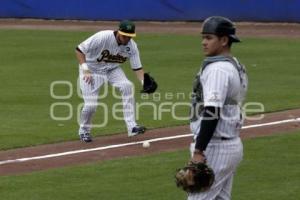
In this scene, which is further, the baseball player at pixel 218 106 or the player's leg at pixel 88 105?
the player's leg at pixel 88 105

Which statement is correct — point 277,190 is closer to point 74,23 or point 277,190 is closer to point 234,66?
point 234,66

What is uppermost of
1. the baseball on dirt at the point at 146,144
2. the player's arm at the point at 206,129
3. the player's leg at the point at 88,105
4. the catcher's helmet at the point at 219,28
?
the catcher's helmet at the point at 219,28

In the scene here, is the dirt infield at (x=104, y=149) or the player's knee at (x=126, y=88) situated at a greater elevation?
the player's knee at (x=126, y=88)

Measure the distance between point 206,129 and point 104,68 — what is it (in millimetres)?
6420

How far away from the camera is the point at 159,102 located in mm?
15641

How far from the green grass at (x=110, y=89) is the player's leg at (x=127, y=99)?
0.71 meters

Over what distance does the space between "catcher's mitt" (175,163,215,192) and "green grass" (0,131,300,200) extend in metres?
2.61

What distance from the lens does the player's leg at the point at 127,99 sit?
12.1 m

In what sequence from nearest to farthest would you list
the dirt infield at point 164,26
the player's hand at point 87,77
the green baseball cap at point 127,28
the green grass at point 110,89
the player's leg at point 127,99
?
the green baseball cap at point 127,28 < the player's hand at point 87,77 < the player's leg at point 127,99 < the green grass at point 110,89 < the dirt infield at point 164,26

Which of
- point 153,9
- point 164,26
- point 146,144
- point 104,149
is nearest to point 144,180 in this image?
point 104,149

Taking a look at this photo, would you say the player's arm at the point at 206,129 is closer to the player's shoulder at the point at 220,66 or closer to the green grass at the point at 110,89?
the player's shoulder at the point at 220,66

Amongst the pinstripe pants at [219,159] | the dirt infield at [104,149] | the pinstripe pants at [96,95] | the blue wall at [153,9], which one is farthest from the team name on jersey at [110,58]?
the blue wall at [153,9]

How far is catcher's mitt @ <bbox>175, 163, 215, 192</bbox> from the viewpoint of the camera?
5.96 m

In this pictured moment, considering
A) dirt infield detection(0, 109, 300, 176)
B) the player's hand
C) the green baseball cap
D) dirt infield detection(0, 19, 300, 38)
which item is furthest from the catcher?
dirt infield detection(0, 19, 300, 38)
